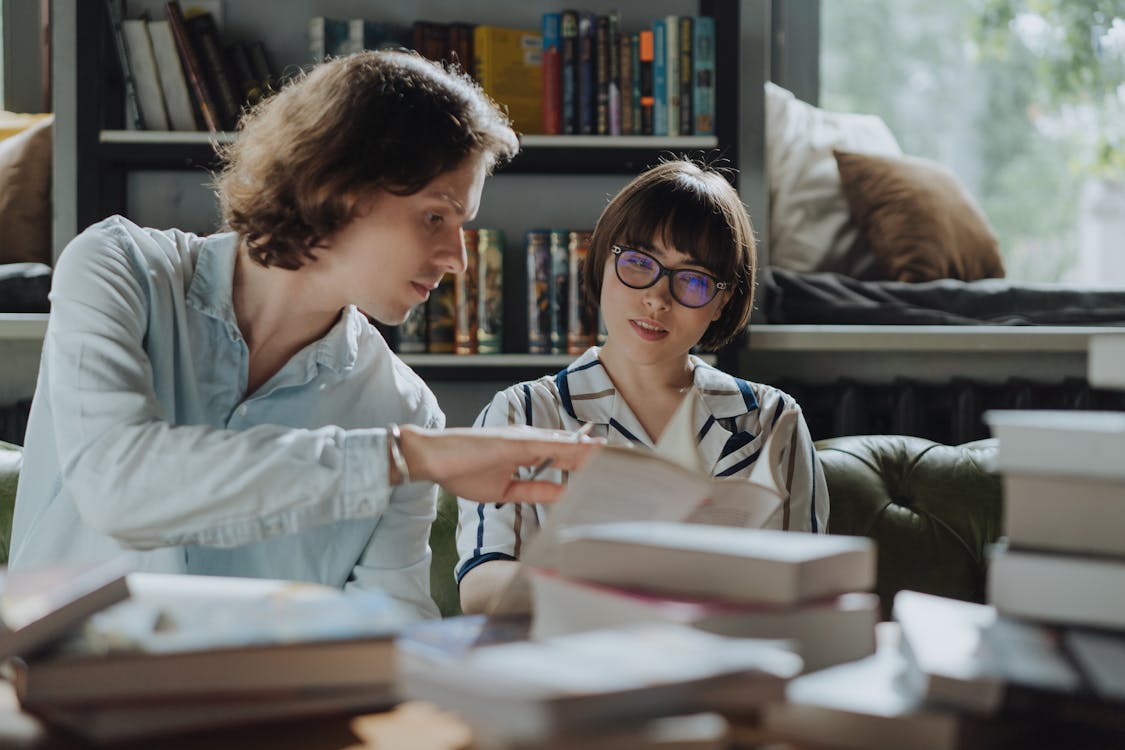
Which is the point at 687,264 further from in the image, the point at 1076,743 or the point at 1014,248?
the point at 1014,248

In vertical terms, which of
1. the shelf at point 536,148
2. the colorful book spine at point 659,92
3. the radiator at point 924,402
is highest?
the colorful book spine at point 659,92

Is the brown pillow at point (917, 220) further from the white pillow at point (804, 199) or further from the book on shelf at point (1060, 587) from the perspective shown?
the book on shelf at point (1060, 587)

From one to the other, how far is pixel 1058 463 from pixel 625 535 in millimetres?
294

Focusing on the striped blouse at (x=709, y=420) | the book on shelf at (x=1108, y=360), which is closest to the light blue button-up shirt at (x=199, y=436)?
the striped blouse at (x=709, y=420)

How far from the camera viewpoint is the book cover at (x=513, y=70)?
267cm

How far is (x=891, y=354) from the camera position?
2918 mm

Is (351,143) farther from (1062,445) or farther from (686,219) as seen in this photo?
(1062,445)

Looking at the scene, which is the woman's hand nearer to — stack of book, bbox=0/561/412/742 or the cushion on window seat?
stack of book, bbox=0/561/412/742

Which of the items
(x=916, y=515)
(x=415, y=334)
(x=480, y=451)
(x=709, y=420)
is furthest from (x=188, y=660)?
(x=415, y=334)

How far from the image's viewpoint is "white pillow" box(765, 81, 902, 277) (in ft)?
9.51

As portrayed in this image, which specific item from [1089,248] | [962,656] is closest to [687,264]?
[962,656]

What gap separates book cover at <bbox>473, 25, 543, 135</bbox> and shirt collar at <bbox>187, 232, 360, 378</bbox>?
1.23 m

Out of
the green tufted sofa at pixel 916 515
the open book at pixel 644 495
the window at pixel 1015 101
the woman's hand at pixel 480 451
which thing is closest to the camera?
the open book at pixel 644 495

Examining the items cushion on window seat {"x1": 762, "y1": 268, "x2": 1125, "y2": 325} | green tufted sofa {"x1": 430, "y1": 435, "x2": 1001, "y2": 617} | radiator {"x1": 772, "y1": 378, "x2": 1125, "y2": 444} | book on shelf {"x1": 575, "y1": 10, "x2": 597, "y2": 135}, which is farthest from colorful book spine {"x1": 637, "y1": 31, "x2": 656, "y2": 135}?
green tufted sofa {"x1": 430, "y1": 435, "x2": 1001, "y2": 617}
